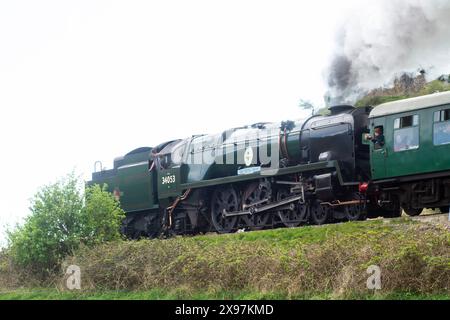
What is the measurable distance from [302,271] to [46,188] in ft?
29.5

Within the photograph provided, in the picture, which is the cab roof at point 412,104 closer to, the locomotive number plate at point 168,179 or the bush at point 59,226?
the bush at point 59,226

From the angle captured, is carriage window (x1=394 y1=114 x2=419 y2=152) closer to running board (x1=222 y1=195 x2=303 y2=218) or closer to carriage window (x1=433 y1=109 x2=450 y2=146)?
carriage window (x1=433 y1=109 x2=450 y2=146)

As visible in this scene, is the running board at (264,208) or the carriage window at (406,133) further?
the running board at (264,208)

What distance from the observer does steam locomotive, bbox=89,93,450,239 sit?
17.5 meters

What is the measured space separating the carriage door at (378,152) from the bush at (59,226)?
270 inches

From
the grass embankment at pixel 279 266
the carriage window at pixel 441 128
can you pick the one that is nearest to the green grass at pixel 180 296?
the grass embankment at pixel 279 266

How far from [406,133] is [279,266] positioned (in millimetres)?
6762

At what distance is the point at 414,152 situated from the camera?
17578 millimetres

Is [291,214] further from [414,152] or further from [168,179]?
[168,179]

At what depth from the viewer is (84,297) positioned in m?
15.0

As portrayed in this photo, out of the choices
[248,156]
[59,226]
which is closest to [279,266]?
[59,226]

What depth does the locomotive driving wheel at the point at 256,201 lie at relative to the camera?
2136 centimetres

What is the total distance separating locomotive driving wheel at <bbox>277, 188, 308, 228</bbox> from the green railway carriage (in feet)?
8.70
